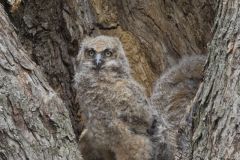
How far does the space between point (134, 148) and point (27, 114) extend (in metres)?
1.19

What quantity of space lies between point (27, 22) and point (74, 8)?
1.49 ft

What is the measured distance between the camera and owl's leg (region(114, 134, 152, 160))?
175 inches

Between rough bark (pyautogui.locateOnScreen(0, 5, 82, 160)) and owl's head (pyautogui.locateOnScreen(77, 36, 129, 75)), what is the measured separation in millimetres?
1043

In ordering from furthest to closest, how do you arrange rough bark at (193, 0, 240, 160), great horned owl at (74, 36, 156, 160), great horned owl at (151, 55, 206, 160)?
great horned owl at (151, 55, 206, 160)
great horned owl at (74, 36, 156, 160)
rough bark at (193, 0, 240, 160)

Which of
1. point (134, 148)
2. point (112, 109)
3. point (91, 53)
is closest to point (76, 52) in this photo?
point (91, 53)

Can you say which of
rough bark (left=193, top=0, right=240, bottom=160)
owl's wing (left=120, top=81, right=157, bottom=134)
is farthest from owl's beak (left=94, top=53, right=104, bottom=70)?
rough bark (left=193, top=0, right=240, bottom=160)

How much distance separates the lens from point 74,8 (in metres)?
5.57

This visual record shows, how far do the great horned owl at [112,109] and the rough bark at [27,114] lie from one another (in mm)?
818

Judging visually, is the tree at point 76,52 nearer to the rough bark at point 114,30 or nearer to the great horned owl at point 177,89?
the rough bark at point 114,30

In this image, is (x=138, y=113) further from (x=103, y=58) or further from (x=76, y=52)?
(x=76, y=52)

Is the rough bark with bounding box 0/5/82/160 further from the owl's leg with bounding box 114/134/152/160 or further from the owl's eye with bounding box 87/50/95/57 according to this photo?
the owl's eye with bounding box 87/50/95/57

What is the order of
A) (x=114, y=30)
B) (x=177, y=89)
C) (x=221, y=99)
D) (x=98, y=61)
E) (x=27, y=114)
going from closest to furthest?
(x=221, y=99) < (x=27, y=114) < (x=98, y=61) < (x=177, y=89) < (x=114, y=30)

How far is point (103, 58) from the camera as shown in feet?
15.5

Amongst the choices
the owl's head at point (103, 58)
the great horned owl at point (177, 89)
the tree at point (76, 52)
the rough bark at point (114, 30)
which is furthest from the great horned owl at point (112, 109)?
the rough bark at point (114, 30)
